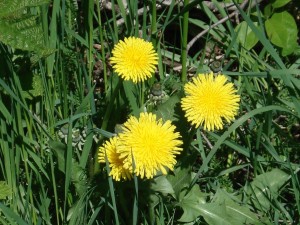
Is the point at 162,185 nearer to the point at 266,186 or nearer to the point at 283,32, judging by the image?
the point at 266,186

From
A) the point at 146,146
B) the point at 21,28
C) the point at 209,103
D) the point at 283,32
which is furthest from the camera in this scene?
the point at 283,32

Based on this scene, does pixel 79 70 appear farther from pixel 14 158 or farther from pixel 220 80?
pixel 220 80

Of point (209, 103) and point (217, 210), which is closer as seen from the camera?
point (209, 103)

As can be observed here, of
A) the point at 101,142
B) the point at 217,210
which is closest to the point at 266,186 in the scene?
the point at 217,210

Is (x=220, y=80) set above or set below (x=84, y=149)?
above

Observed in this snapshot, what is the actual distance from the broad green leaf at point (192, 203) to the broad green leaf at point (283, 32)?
669 mm

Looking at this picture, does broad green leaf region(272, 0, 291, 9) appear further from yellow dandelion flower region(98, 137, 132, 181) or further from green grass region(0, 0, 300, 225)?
yellow dandelion flower region(98, 137, 132, 181)

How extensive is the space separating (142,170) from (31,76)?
0.64 m

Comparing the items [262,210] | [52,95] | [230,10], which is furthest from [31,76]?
[230,10]

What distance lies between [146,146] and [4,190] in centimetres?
52

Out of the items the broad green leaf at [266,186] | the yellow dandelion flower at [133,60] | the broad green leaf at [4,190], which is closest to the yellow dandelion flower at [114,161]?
the yellow dandelion flower at [133,60]

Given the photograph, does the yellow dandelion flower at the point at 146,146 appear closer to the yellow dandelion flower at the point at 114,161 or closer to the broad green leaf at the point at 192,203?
the yellow dandelion flower at the point at 114,161

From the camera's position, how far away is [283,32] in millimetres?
2158

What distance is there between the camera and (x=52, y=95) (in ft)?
6.23
